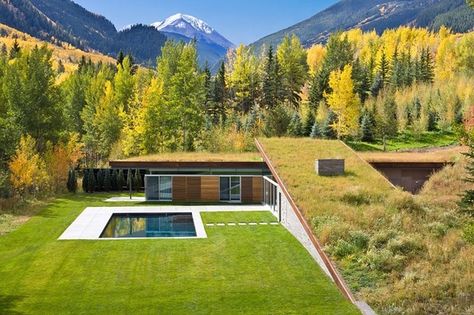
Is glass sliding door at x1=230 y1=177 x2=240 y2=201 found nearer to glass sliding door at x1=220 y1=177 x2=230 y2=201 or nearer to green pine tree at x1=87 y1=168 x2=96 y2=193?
glass sliding door at x1=220 y1=177 x2=230 y2=201

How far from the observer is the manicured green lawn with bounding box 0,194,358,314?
39.8 feet

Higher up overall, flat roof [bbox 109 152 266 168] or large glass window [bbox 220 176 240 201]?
flat roof [bbox 109 152 266 168]

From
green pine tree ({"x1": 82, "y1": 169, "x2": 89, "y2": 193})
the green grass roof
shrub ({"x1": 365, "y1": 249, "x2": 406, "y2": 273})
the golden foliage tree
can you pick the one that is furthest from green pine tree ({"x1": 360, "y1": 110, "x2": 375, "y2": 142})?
shrub ({"x1": 365, "y1": 249, "x2": 406, "y2": 273})

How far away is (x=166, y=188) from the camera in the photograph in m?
29.3

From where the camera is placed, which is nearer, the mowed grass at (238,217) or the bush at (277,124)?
the mowed grass at (238,217)

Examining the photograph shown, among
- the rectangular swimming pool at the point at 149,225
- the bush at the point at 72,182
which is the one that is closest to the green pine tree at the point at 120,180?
the bush at the point at 72,182

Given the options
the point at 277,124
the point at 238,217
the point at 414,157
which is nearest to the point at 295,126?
the point at 277,124

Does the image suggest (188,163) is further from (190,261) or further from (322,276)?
(322,276)

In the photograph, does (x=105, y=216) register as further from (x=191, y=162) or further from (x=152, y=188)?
(x=191, y=162)

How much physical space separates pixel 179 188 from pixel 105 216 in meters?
6.07

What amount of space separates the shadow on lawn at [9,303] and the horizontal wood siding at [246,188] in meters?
17.1

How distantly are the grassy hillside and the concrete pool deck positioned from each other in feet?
13.4

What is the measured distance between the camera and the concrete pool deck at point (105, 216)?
64.7 ft

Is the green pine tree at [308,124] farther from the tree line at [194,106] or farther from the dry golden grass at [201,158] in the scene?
the dry golden grass at [201,158]
